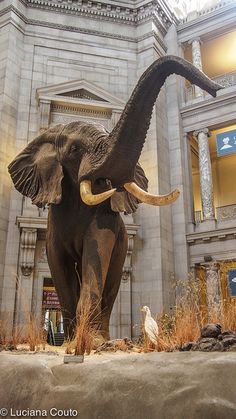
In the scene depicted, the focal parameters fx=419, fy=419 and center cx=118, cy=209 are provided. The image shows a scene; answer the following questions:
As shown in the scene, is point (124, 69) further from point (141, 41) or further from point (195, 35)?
point (195, 35)

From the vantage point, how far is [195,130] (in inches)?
624

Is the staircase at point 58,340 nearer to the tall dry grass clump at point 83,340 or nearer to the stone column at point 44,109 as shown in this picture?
the tall dry grass clump at point 83,340

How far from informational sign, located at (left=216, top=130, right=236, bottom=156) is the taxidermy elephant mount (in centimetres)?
1045

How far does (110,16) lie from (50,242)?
1335cm

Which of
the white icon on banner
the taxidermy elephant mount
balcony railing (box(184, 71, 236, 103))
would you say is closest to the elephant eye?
the taxidermy elephant mount

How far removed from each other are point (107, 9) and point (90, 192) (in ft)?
44.7

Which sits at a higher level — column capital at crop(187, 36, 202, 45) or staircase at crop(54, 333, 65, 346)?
column capital at crop(187, 36, 202, 45)

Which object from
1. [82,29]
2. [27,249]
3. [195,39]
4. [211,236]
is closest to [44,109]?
[82,29]

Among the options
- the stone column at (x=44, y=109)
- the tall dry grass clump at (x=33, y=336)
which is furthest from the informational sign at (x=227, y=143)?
the tall dry grass clump at (x=33, y=336)

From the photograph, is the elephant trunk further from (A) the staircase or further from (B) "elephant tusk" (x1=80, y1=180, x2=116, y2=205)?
(A) the staircase

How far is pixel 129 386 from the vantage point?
2.29 m

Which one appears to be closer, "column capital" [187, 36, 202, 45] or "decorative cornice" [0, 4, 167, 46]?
"decorative cornice" [0, 4, 167, 46]

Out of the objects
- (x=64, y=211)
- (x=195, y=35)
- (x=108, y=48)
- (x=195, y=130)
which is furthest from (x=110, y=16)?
(x=64, y=211)

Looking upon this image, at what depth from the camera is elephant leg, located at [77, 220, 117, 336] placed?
3752mm
